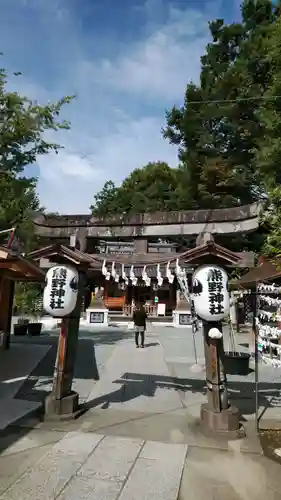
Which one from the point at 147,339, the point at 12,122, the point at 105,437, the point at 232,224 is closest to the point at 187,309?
the point at 147,339

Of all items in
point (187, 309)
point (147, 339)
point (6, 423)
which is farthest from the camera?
point (187, 309)

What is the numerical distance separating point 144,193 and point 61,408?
1226 inches

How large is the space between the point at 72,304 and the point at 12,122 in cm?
839

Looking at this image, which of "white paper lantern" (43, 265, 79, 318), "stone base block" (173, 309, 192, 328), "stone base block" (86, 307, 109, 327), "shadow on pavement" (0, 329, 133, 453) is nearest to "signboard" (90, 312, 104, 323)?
"stone base block" (86, 307, 109, 327)

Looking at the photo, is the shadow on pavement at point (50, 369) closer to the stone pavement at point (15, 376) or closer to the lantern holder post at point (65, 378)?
the stone pavement at point (15, 376)

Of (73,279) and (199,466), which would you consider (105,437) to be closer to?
(199,466)

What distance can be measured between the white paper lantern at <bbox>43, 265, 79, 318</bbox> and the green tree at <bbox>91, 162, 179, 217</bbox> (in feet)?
73.9

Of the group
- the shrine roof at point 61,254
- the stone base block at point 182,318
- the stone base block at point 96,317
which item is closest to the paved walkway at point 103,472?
the shrine roof at point 61,254

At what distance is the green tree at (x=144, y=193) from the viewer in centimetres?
3176

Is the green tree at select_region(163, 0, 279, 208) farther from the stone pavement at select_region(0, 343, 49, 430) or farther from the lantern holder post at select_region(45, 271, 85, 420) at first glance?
the lantern holder post at select_region(45, 271, 85, 420)

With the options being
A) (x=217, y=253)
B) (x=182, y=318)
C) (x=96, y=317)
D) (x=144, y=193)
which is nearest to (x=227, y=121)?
(x=144, y=193)

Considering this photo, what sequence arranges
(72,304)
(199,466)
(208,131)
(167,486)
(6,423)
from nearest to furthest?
Answer: (167,486)
(199,466)
(6,423)
(72,304)
(208,131)

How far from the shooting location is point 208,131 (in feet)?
88.2

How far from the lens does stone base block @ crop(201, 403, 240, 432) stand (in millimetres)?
5797
